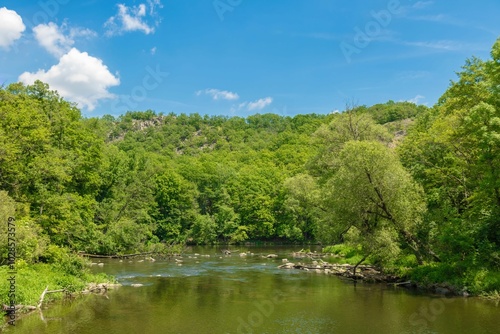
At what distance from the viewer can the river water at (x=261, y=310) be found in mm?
20906

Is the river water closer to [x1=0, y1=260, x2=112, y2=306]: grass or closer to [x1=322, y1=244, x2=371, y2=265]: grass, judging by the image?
[x1=0, y1=260, x2=112, y2=306]: grass

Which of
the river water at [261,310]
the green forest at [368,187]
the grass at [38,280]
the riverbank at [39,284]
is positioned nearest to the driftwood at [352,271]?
the green forest at [368,187]

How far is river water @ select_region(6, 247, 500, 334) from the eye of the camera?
2091cm

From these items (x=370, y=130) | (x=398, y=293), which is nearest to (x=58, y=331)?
(x=398, y=293)

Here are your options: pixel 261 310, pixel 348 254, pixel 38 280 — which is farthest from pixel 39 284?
pixel 348 254

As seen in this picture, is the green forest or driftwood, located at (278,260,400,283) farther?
driftwood, located at (278,260,400,283)

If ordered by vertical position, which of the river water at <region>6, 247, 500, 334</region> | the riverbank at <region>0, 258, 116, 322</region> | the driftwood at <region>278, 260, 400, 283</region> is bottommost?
the driftwood at <region>278, 260, 400, 283</region>

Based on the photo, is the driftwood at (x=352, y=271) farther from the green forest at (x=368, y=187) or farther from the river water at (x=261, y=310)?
the river water at (x=261, y=310)

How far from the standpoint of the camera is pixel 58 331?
2002 centimetres

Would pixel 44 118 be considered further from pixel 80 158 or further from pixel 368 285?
pixel 368 285

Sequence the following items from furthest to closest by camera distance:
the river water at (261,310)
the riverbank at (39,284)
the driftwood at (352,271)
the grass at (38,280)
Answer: the driftwood at (352,271) → the grass at (38,280) → the riverbank at (39,284) → the river water at (261,310)

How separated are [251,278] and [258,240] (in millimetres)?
58833

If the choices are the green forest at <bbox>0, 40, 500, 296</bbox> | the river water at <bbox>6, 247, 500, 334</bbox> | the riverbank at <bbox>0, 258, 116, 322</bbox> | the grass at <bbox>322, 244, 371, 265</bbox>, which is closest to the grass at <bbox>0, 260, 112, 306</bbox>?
the riverbank at <bbox>0, 258, 116, 322</bbox>

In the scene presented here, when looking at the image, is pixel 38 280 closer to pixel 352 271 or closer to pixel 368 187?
pixel 368 187
